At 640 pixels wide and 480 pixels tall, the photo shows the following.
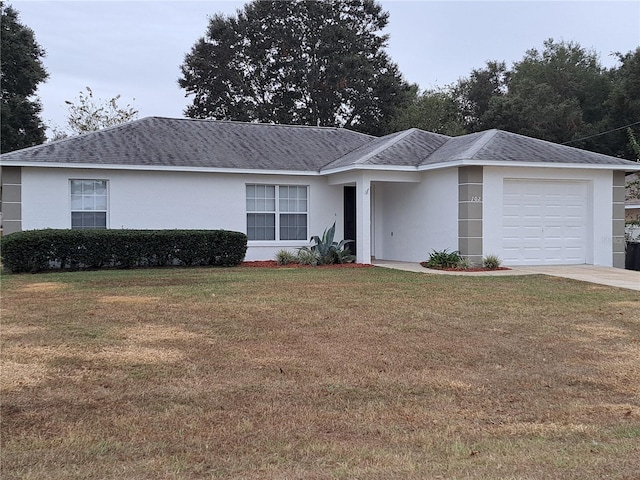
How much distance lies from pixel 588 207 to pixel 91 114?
32.0 m

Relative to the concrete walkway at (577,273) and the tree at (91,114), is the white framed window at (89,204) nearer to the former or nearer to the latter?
the concrete walkway at (577,273)

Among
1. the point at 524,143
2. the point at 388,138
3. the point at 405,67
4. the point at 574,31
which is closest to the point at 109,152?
the point at 388,138

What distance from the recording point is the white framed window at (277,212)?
1967 cm

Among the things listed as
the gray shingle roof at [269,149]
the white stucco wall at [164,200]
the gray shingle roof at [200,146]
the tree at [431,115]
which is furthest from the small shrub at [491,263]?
the tree at [431,115]

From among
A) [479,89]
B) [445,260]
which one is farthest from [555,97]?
[445,260]

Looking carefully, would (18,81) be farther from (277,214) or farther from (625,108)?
(625,108)

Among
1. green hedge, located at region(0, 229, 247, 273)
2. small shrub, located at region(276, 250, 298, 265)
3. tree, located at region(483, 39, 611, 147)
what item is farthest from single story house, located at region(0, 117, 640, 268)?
tree, located at region(483, 39, 611, 147)

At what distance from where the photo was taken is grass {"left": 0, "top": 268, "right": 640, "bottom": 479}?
14.2 ft

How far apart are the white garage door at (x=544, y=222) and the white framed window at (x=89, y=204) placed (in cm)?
1102

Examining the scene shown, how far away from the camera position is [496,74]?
51.1 m

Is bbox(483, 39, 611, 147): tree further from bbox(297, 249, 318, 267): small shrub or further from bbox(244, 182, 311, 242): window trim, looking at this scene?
bbox(297, 249, 318, 267): small shrub

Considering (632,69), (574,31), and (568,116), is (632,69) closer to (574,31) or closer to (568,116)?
(568,116)

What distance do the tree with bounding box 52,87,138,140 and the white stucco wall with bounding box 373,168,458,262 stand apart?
24.9 metres

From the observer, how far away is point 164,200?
18641 millimetres
